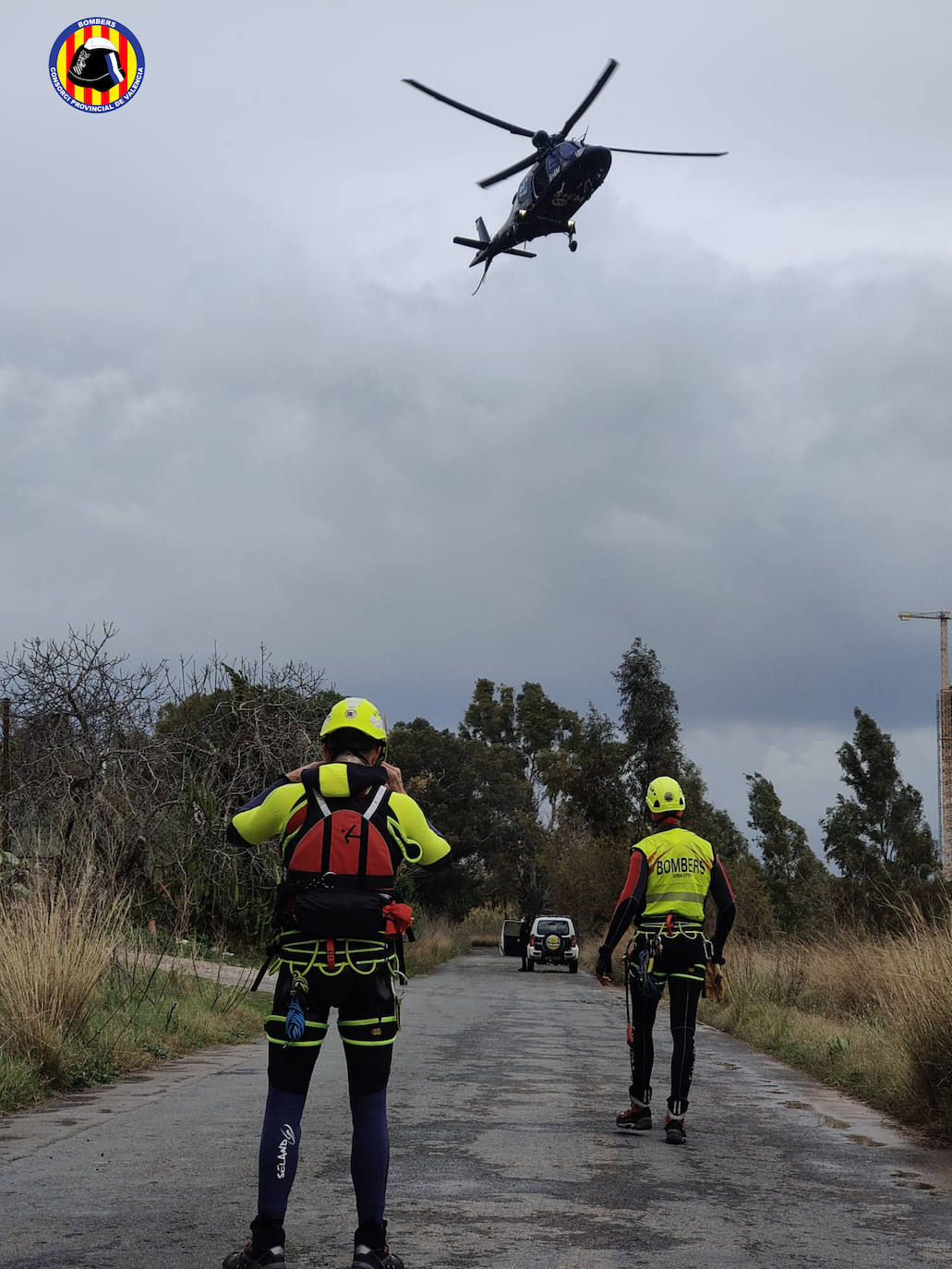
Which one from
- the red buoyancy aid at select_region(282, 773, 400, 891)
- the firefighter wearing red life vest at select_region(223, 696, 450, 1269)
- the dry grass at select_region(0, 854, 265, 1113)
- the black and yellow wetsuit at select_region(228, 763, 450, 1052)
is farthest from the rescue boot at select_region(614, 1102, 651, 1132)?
the red buoyancy aid at select_region(282, 773, 400, 891)

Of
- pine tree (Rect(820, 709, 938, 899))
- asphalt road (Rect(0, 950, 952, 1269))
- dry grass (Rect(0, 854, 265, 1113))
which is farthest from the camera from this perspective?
pine tree (Rect(820, 709, 938, 899))

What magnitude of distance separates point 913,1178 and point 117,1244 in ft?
13.2

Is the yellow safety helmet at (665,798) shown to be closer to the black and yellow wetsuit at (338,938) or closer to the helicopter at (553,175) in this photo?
the black and yellow wetsuit at (338,938)

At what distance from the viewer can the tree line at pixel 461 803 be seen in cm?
2041

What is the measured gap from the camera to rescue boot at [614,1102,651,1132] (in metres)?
8.42

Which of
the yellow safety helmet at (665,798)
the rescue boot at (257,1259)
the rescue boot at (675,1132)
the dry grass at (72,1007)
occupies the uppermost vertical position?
the yellow safety helmet at (665,798)

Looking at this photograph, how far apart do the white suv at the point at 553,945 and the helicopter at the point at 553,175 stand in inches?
770

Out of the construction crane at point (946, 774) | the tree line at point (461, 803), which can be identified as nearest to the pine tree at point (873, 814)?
the tree line at point (461, 803)

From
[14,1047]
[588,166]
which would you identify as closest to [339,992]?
[14,1047]

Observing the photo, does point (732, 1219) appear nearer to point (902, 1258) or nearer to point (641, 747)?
point (902, 1258)

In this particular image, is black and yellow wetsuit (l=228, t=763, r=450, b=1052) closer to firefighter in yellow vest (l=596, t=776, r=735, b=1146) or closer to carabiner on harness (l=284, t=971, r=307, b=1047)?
carabiner on harness (l=284, t=971, r=307, b=1047)

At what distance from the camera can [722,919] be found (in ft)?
28.5

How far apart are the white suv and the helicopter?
19.6m

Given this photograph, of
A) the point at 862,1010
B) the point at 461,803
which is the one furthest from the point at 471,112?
the point at 461,803
